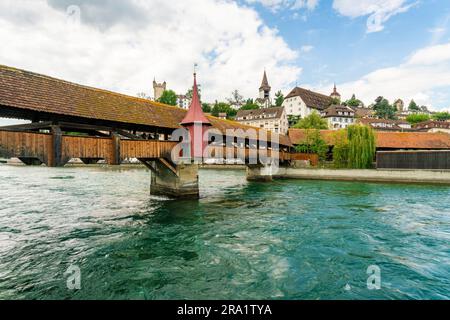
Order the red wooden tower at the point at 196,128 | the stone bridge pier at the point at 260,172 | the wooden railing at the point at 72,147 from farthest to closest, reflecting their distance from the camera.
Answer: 1. the stone bridge pier at the point at 260,172
2. the red wooden tower at the point at 196,128
3. the wooden railing at the point at 72,147

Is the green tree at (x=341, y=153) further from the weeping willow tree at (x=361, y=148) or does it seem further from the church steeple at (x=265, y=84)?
the church steeple at (x=265, y=84)

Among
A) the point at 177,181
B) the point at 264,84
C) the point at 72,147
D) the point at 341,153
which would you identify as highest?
the point at 264,84


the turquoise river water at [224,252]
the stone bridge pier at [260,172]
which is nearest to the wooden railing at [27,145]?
the turquoise river water at [224,252]

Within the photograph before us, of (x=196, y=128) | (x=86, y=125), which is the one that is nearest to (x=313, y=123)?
(x=196, y=128)

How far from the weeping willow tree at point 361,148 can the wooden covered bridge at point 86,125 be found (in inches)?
826

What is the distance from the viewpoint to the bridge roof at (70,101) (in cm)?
777

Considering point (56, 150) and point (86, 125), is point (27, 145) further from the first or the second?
point (86, 125)

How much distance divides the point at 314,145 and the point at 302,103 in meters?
39.0

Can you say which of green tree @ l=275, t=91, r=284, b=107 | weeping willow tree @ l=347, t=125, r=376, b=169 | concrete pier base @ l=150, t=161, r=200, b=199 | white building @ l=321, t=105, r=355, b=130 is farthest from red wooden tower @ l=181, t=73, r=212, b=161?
green tree @ l=275, t=91, r=284, b=107

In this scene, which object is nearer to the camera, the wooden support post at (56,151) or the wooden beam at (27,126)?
the wooden beam at (27,126)

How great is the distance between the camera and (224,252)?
6695 mm

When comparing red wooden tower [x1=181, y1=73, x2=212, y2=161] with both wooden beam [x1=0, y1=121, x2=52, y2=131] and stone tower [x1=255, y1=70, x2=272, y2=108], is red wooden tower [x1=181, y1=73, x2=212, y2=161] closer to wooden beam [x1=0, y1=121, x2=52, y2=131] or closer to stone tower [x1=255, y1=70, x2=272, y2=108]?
wooden beam [x1=0, y1=121, x2=52, y2=131]

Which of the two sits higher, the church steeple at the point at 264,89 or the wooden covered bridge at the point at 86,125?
the church steeple at the point at 264,89
